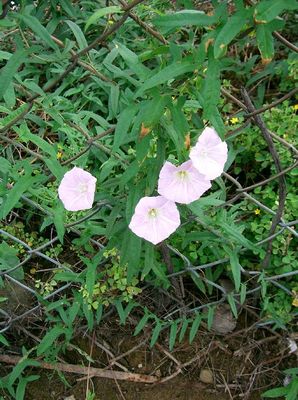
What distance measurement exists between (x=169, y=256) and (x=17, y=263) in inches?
20.9

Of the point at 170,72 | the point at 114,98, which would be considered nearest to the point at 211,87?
the point at 170,72

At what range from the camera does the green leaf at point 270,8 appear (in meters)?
0.92

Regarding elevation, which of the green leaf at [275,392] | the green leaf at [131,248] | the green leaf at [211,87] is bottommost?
the green leaf at [275,392]

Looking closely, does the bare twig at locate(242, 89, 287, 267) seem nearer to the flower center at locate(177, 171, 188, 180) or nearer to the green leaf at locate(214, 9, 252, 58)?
the flower center at locate(177, 171, 188, 180)

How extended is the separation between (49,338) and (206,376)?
579 mm

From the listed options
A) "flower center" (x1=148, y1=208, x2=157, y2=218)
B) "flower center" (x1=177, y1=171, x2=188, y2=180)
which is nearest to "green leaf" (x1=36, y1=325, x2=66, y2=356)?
"flower center" (x1=148, y1=208, x2=157, y2=218)

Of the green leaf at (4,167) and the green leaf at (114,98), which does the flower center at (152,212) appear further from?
the green leaf at (114,98)

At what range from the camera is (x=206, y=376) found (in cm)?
205

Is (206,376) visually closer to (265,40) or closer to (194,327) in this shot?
(194,327)

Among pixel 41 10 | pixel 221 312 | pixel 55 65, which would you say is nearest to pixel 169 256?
pixel 221 312

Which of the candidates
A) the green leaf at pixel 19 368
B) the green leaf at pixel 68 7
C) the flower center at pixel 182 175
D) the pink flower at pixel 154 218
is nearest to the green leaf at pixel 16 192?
the pink flower at pixel 154 218

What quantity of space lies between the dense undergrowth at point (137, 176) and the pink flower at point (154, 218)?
0.05 metres

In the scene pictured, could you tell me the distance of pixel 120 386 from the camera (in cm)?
207

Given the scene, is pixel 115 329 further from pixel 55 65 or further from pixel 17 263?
pixel 55 65
